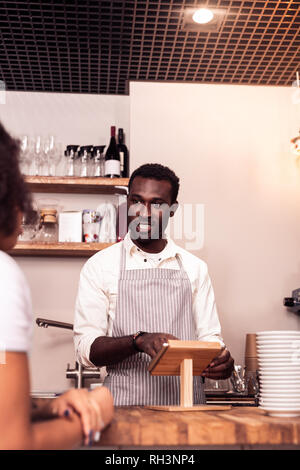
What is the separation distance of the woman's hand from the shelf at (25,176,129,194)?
Answer: 2.03 m

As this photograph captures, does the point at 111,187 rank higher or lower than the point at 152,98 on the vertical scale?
lower

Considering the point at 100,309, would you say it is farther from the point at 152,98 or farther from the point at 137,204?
the point at 152,98

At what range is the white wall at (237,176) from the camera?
2916 millimetres

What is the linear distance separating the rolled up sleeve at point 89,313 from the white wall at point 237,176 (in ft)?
3.24

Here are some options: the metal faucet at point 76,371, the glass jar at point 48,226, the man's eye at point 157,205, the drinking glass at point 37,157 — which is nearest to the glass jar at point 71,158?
the drinking glass at point 37,157

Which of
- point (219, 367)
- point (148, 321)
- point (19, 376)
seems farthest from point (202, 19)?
point (19, 376)

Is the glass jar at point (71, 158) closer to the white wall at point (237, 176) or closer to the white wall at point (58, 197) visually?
the white wall at point (58, 197)

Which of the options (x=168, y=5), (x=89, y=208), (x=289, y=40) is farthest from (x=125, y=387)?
(x=289, y=40)

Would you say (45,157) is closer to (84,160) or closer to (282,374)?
(84,160)

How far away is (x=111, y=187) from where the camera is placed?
9.83ft

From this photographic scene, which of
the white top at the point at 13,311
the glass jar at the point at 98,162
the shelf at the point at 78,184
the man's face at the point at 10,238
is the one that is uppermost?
the glass jar at the point at 98,162

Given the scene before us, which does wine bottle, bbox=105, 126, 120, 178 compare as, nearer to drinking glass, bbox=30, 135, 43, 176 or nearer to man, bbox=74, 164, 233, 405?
drinking glass, bbox=30, 135, 43, 176

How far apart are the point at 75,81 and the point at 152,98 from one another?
1.58 feet

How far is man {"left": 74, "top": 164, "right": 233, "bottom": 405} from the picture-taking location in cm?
186
